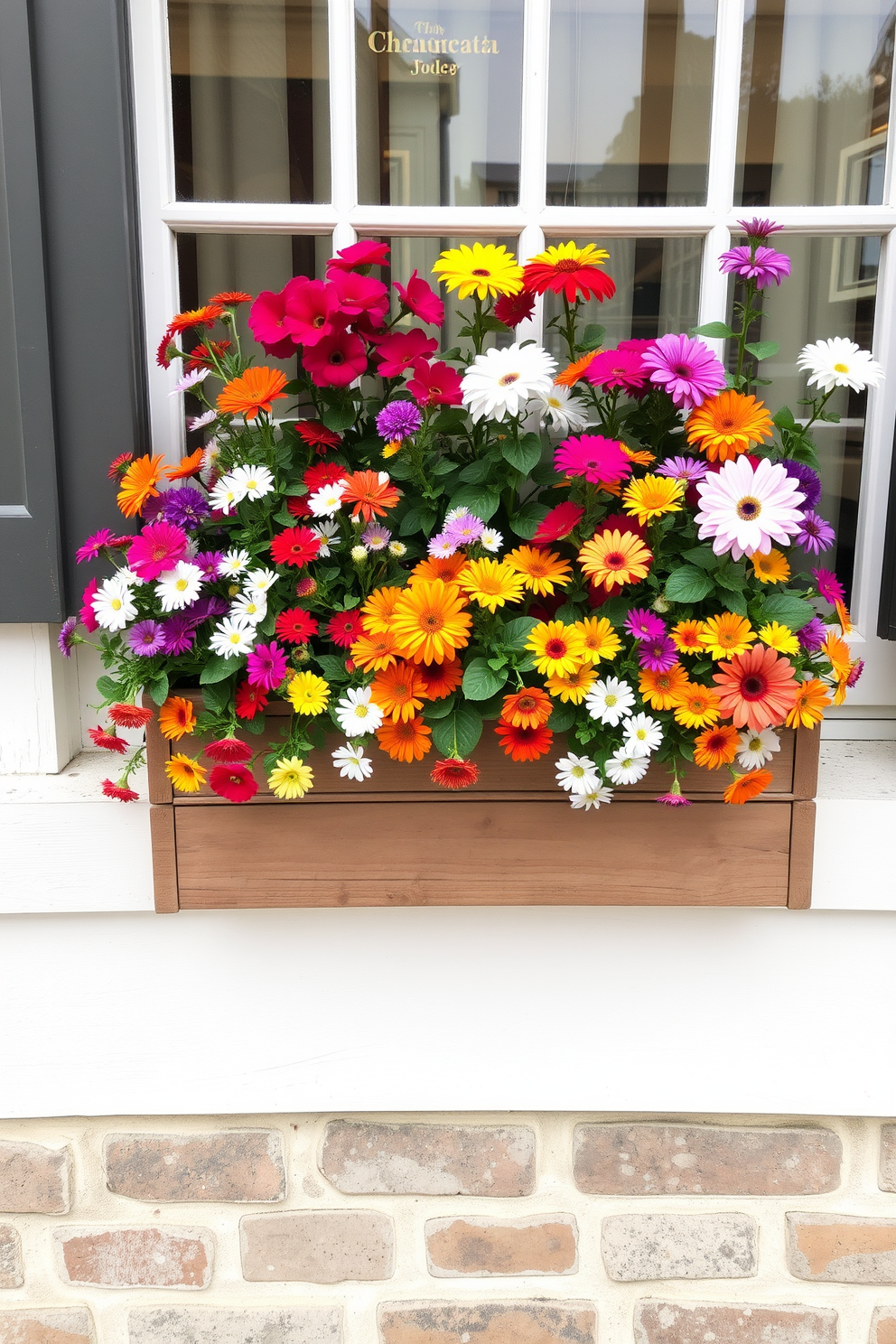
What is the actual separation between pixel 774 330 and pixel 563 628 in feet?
2.07

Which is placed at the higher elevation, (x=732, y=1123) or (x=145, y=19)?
(x=145, y=19)

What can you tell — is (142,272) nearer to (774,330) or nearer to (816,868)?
(774,330)

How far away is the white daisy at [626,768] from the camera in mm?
913

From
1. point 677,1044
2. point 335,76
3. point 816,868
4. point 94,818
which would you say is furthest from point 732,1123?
→ point 335,76

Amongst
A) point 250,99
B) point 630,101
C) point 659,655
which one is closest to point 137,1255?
point 659,655

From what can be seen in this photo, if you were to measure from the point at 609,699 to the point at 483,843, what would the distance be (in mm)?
224

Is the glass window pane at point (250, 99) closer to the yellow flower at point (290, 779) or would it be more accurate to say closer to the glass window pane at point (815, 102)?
the glass window pane at point (815, 102)

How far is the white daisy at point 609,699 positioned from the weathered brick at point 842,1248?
2.41 ft

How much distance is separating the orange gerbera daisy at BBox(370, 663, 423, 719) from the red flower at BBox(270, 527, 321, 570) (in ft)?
0.46

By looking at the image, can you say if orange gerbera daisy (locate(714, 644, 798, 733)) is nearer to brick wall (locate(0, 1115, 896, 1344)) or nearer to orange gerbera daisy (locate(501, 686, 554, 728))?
orange gerbera daisy (locate(501, 686, 554, 728))

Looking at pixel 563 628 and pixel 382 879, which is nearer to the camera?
pixel 563 628

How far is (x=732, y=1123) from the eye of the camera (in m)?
1.14

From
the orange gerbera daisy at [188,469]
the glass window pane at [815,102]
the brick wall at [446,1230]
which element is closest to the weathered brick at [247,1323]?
the brick wall at [446,1230]

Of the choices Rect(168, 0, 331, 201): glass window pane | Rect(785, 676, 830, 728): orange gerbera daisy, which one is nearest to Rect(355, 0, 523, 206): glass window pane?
Rect(168, 0, 331, 201): glass window pane
